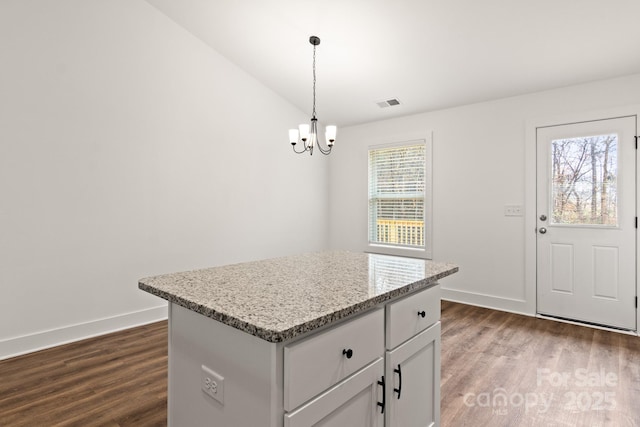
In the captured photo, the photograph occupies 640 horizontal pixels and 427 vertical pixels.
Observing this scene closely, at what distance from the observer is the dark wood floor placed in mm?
1932

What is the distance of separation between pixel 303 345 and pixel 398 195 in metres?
4.05

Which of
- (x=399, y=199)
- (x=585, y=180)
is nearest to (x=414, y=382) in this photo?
(x=585, y=180)

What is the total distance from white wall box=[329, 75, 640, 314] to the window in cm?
19

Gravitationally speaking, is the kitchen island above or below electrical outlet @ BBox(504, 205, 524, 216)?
below

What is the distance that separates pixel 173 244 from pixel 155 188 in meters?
0.61

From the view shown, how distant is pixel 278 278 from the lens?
1479mm

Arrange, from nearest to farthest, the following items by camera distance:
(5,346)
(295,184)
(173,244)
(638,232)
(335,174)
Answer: (5,346), (638,232), (173,244), (295,184), (335,174)

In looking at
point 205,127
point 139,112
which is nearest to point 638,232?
point 205,127

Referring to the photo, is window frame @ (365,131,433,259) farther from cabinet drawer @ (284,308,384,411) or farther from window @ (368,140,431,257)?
cabinet drawer @ (284,308,384,411)

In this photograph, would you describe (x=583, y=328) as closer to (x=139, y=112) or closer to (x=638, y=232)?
(x=638, y=232)

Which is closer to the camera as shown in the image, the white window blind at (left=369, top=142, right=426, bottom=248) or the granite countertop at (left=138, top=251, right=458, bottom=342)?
the granite countertop at (left=138, top=251, right=458, bottom=342)

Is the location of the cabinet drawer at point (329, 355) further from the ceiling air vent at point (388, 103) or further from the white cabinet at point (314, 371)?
the ceiling air vent at point (388, 103)

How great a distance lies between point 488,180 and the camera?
3967 millimetres

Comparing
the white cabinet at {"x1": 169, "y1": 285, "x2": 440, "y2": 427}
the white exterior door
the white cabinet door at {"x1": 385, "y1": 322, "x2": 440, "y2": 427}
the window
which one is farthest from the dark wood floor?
the window
